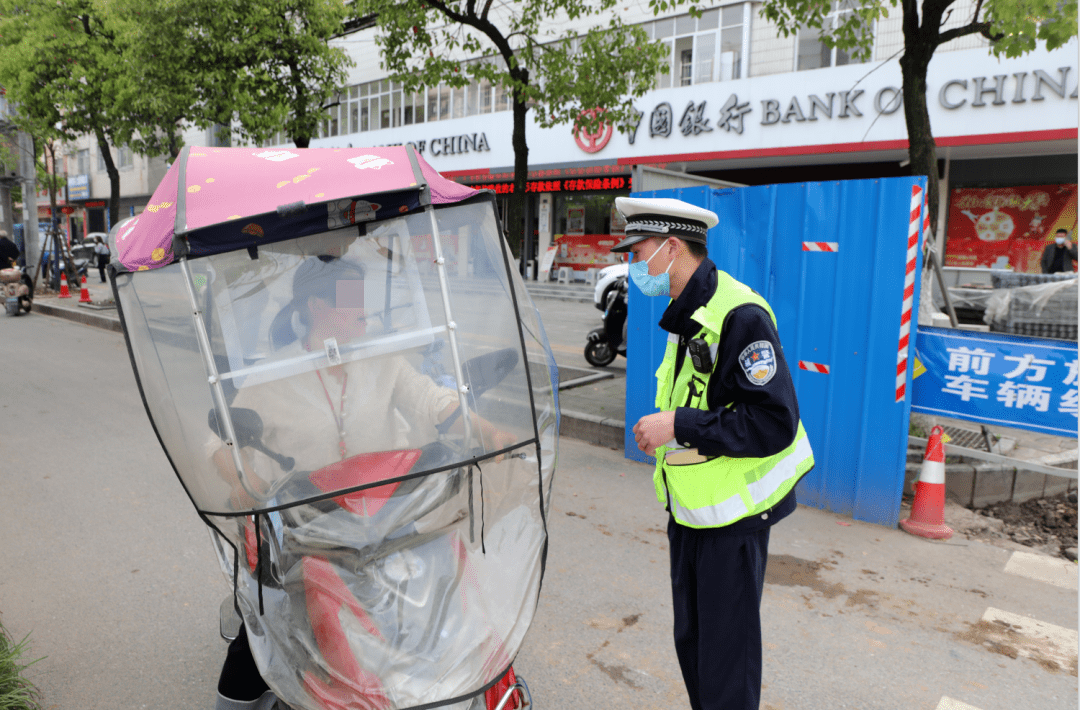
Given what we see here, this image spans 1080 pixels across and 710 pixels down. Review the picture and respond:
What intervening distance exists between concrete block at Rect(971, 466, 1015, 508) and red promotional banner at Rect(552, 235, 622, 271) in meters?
18.1

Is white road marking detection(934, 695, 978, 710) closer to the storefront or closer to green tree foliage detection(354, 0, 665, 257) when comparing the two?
green tree foliage detection(354, 0, 665, 257)

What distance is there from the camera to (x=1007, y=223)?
1731cm

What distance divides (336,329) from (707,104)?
60.5 ft

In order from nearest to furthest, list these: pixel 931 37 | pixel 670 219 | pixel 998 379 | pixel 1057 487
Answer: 1. pixel 670 219
2. pixel 998 379
3. pixel 1057 487
4. pixel 931 37

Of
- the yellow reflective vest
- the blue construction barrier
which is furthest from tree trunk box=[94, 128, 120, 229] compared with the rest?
the yellow reflective vest

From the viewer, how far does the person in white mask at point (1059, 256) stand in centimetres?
1423

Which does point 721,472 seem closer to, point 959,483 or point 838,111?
point 959,483

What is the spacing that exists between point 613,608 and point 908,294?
2538mm

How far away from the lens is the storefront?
48.6 ft

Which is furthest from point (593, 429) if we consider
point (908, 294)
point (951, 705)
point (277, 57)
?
point (277, 57)

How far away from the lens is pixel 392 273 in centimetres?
210

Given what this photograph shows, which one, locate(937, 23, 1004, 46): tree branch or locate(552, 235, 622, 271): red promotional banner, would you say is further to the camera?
locate(552, 235, 622, 271): red promotional banner

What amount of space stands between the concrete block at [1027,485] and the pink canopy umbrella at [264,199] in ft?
15.5

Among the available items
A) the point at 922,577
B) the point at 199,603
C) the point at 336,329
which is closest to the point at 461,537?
the point at 336,329
